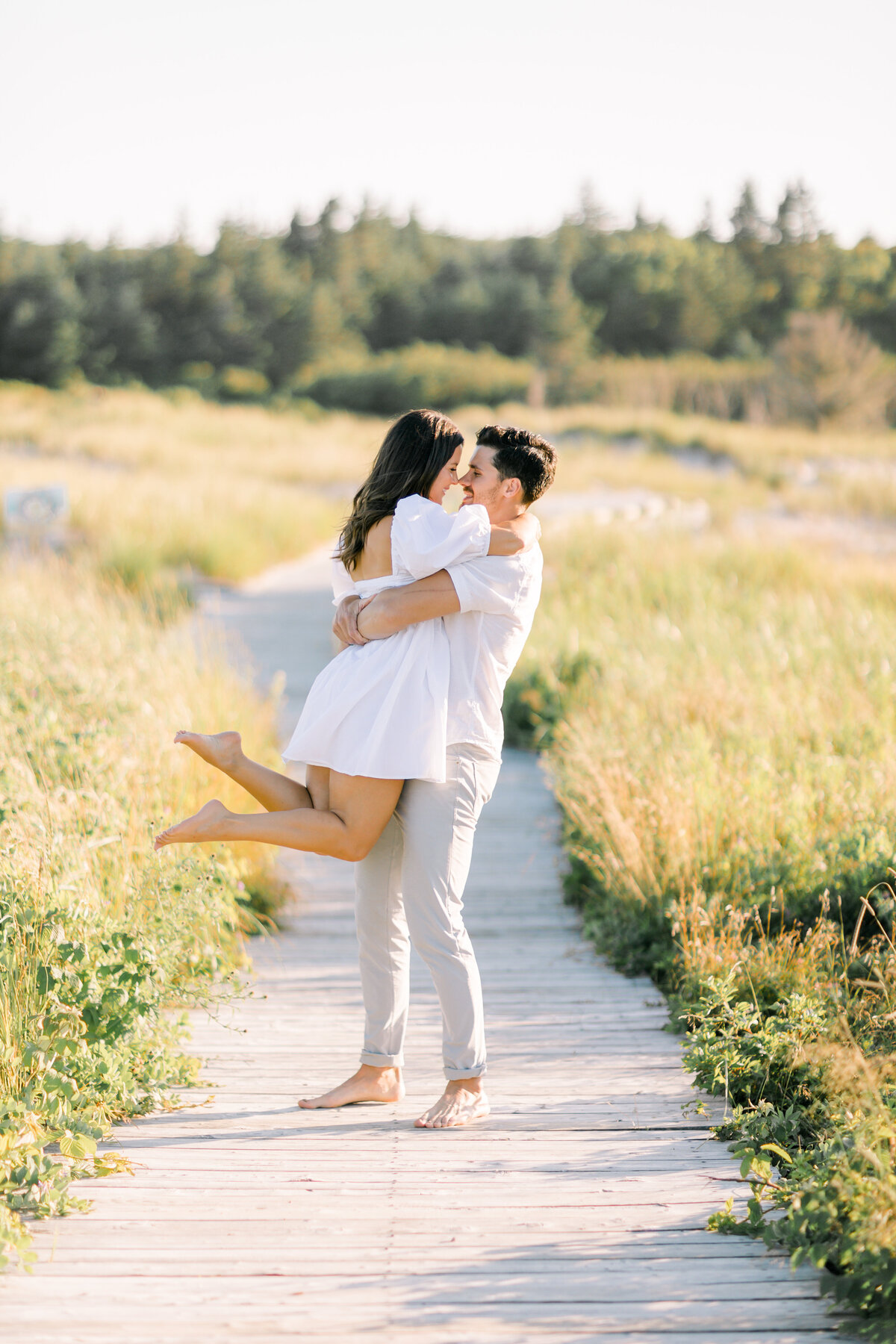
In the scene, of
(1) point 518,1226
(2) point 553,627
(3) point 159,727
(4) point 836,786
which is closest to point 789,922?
(4) point 836,786

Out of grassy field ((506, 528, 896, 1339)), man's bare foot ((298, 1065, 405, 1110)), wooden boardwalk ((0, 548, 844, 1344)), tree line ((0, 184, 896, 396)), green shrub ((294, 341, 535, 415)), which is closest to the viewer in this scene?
wooden boardwalk ((0, 548, 844, 1344))

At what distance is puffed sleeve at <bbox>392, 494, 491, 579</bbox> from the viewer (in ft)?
9.57

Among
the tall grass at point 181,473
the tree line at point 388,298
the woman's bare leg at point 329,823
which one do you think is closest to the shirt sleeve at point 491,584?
the woman's bare leg at point 329,823

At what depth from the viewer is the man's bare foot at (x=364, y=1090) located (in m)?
3.23

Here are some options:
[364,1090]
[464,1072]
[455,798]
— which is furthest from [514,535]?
[364,1090]

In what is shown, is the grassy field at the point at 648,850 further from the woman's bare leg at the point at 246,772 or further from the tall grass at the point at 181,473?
the tall grass at the point at 181,473

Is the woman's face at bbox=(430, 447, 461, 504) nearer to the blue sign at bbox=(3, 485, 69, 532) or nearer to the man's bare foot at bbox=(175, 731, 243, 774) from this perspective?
Result: the man's bare foot at bbox=(175, 731, 243, 774)

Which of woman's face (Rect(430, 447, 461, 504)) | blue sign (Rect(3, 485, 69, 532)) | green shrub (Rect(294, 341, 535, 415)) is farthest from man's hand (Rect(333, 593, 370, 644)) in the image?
green shrub (Rect(294, 341, 535, 415))

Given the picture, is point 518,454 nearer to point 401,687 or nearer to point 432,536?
point 432,536

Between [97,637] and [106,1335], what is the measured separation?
442 cm

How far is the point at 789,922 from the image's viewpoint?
430cm

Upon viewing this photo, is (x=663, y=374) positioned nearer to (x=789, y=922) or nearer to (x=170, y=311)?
(x=170, y=311)

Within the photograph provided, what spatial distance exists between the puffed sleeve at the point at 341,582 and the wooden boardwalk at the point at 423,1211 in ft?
4.51

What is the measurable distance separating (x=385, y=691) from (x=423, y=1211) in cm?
118
